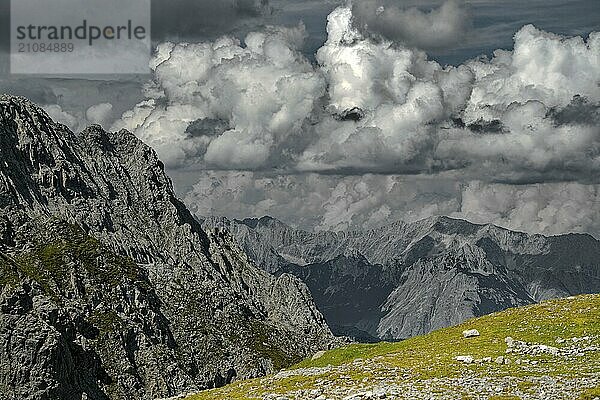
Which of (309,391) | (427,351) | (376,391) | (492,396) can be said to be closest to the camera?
(492,396)

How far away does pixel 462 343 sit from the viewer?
68.2 m

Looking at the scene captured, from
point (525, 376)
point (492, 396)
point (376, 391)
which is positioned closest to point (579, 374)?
point (525, 376)

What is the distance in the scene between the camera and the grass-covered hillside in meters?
45.5

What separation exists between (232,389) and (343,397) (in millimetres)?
18420

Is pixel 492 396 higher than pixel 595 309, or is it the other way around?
pixel 595 309

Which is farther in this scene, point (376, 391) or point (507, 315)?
point (507, 315)

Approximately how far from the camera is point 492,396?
4309 cm

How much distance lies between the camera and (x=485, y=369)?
53.1 m

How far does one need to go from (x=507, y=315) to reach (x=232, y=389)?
3675cm

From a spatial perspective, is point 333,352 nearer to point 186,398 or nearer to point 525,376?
point 186,398

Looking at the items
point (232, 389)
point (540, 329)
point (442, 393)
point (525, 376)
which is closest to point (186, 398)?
point (232, 389)

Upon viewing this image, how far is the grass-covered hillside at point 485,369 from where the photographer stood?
4550 centimetres

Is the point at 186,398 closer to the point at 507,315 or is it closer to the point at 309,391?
the point at 309,391

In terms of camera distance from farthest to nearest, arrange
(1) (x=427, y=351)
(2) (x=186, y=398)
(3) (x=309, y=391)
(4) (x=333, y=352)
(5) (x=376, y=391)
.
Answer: (4) (x=333, y=352), (1) (x=427, y=351), (2) (x=186, y=398), (3) (x=309, y=391), (5) (x=376, y=391)
